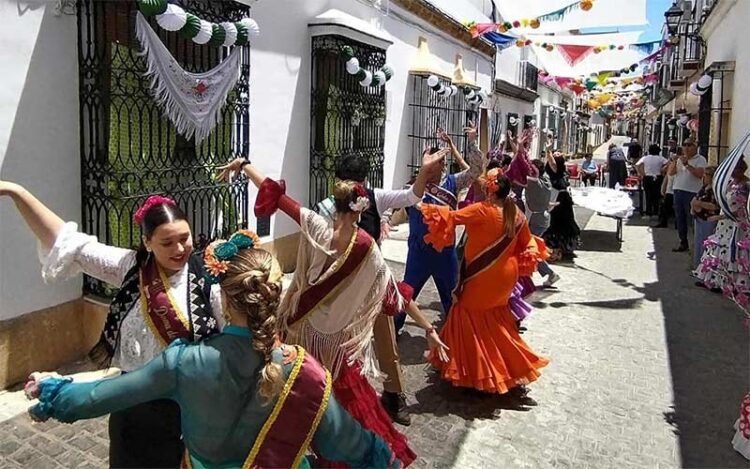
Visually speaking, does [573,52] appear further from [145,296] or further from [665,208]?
[145,296]

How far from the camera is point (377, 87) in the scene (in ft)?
31.6

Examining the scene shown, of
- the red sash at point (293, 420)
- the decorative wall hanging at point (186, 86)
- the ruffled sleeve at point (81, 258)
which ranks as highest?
the decorative wall hanging at point (186, 86)

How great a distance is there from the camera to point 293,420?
73.0 inches

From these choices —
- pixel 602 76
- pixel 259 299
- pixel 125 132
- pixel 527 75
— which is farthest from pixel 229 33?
pixel 527 75

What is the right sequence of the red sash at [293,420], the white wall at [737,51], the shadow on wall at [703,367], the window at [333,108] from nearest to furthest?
the red sash at [293,420] < the shadow on wall at [703,367] < the window at [333,108] < the white wall at [737,51]

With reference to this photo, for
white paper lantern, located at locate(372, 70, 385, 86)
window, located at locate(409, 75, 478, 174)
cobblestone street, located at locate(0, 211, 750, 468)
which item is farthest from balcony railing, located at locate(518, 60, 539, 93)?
cobblestone street, located at locate(0, 211, 750, 468)

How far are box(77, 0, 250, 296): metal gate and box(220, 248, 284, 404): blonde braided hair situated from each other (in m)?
3.30

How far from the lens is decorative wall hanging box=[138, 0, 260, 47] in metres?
4.54

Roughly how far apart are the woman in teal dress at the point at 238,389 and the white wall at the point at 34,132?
→ 2968mm

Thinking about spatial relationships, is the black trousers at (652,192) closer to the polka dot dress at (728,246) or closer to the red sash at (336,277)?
the polka dot dress at (728,246)

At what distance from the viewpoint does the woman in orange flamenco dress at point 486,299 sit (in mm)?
4324

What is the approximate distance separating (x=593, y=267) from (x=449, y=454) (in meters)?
6.16

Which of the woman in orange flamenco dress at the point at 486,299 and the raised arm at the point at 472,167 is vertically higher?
the raised arm at the point at 472,167

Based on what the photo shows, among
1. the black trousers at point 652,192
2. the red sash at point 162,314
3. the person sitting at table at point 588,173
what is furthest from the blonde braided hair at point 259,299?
the person sitting at table at point 588,173
